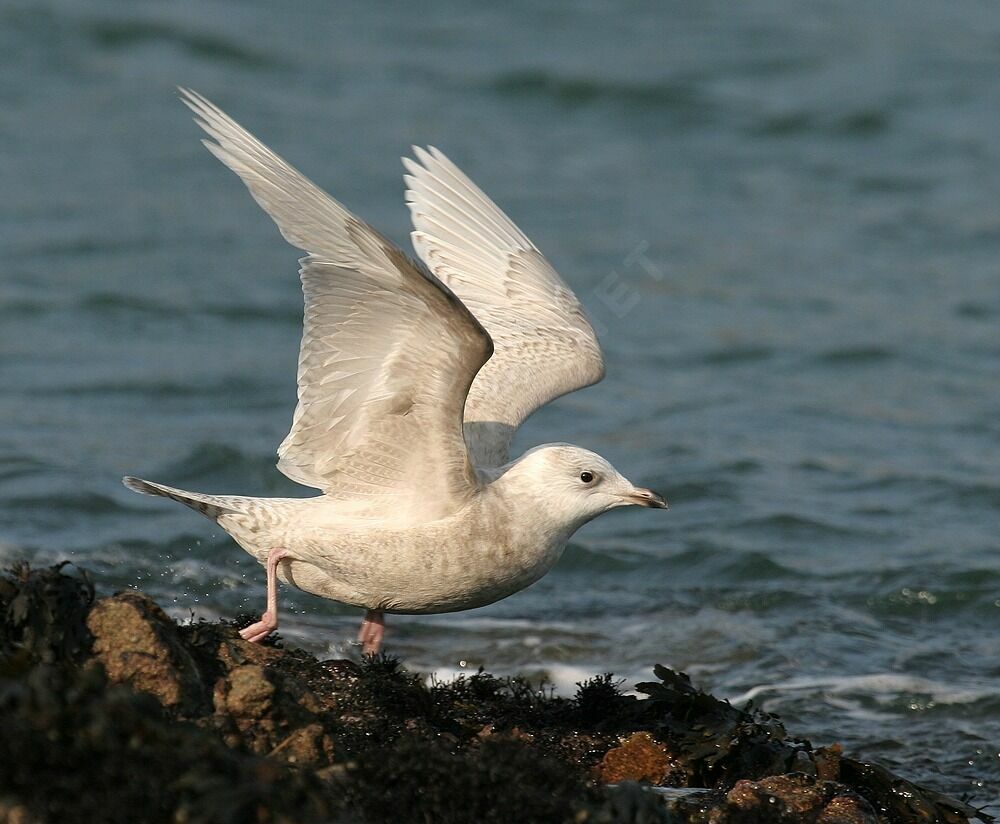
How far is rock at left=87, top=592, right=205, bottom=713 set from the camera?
5.18m

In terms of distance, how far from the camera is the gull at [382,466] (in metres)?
6.36

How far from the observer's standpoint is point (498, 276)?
30.8ft

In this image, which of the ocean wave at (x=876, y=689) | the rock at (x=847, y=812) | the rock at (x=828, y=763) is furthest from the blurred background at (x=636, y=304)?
the rock at (x=847, y=812)

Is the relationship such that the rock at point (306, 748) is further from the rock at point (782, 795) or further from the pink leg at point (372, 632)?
the pink leg at point (372, 632)

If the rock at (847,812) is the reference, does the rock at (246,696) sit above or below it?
above

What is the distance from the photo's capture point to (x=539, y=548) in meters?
6.89

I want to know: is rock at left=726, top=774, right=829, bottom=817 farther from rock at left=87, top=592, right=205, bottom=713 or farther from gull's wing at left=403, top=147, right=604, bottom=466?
gull's wing at left=403, top=147, right=604, bottom=466

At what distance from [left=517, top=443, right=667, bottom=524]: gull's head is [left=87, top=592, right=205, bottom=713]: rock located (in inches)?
82.9

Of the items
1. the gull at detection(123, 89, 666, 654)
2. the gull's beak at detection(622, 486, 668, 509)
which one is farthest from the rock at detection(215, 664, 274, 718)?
the gull's beak at detection(622, 486, 668, 509)

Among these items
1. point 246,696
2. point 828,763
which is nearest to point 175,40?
point 828,763

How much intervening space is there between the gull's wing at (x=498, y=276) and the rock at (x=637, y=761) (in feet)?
8.63

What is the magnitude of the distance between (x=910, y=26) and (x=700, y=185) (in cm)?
700

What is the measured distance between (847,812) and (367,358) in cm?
276

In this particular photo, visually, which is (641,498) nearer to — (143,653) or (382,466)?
(382,466)
